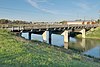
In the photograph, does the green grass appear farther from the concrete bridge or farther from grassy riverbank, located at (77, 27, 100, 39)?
the concrete bridge

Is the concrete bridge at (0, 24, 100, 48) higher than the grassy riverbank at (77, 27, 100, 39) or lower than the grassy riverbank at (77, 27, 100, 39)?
higher

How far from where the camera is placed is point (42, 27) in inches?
3396

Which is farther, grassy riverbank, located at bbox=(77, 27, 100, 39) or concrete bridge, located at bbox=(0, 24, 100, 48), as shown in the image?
grassy riverbank, located at bbox=(77, 27, 100, 39)

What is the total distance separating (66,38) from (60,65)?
81918 millimetres

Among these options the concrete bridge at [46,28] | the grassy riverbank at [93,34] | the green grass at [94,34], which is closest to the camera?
the concrete bridge at [46,28]

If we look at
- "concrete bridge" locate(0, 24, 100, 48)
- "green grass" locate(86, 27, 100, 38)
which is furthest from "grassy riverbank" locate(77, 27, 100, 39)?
"concrete bridge" locate(0, 24, 100, 48)

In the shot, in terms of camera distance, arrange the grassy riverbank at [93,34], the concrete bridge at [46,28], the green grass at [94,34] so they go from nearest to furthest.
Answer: the concrete bridge at [46,28], the grassy riverbank at [93,34], the green grass at [94,34]

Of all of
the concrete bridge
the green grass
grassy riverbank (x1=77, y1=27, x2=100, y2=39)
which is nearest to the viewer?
the concrete bridge

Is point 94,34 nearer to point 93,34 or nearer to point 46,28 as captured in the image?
point 93,34

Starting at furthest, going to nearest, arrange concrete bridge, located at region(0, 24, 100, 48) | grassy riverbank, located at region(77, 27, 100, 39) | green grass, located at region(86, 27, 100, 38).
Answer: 1. green grass, located at region(86, 27, 100, 38)
2. grassy riverbank, located at region(77, 27, 100, 39)
3. concrete bridge, located at region(0, 24, 100, 48)

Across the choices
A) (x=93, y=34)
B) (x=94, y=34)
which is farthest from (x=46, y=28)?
(x=94, y=34)

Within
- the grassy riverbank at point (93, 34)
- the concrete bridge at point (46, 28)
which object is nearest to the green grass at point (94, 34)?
the grassy riverbank at point (93, 34)

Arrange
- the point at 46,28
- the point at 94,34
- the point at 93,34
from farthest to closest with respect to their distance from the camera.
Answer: the point at 94,34 < the point at 93,34 < the point at 46,28

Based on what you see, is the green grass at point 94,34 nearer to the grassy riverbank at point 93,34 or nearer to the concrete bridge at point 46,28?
the grassy riverbank at point 93,34
